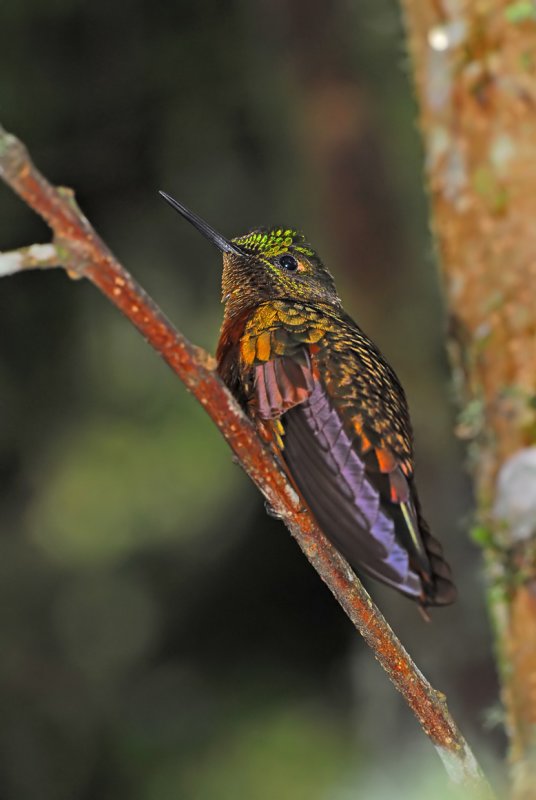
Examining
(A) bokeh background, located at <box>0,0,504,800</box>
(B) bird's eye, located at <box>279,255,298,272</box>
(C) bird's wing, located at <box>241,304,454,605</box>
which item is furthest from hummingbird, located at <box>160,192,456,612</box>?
(A) bokeh background, located at <box>0,0,504,800</box>

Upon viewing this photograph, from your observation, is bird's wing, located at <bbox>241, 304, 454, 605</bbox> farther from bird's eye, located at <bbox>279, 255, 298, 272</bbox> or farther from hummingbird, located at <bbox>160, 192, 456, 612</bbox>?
bird's eye, located at <bbox>279, 255, 298, 272</bbox>

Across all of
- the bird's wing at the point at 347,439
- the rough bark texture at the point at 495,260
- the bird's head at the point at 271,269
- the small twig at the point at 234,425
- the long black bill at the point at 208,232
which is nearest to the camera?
the small twig at the point at 234,425

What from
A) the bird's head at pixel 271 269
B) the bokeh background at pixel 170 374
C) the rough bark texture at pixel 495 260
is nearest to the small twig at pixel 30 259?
the bird's head at pixel 271 269

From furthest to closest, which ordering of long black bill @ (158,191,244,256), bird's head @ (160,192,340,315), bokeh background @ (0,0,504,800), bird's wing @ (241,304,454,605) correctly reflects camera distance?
bokeh background @ (0,0,504,800)
bird's head @ (160,192,340,315)
long black bill @ (158,191,244,256)
bird's wing @ (241,304,454,605)

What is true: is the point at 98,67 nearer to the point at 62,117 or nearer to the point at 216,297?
the point at 62,117

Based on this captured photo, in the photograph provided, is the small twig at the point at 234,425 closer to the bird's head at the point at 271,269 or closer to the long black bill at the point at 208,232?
the long black bill at the point at 208,232

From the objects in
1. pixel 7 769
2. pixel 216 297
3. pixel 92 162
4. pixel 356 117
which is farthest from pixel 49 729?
pixel 356 117
